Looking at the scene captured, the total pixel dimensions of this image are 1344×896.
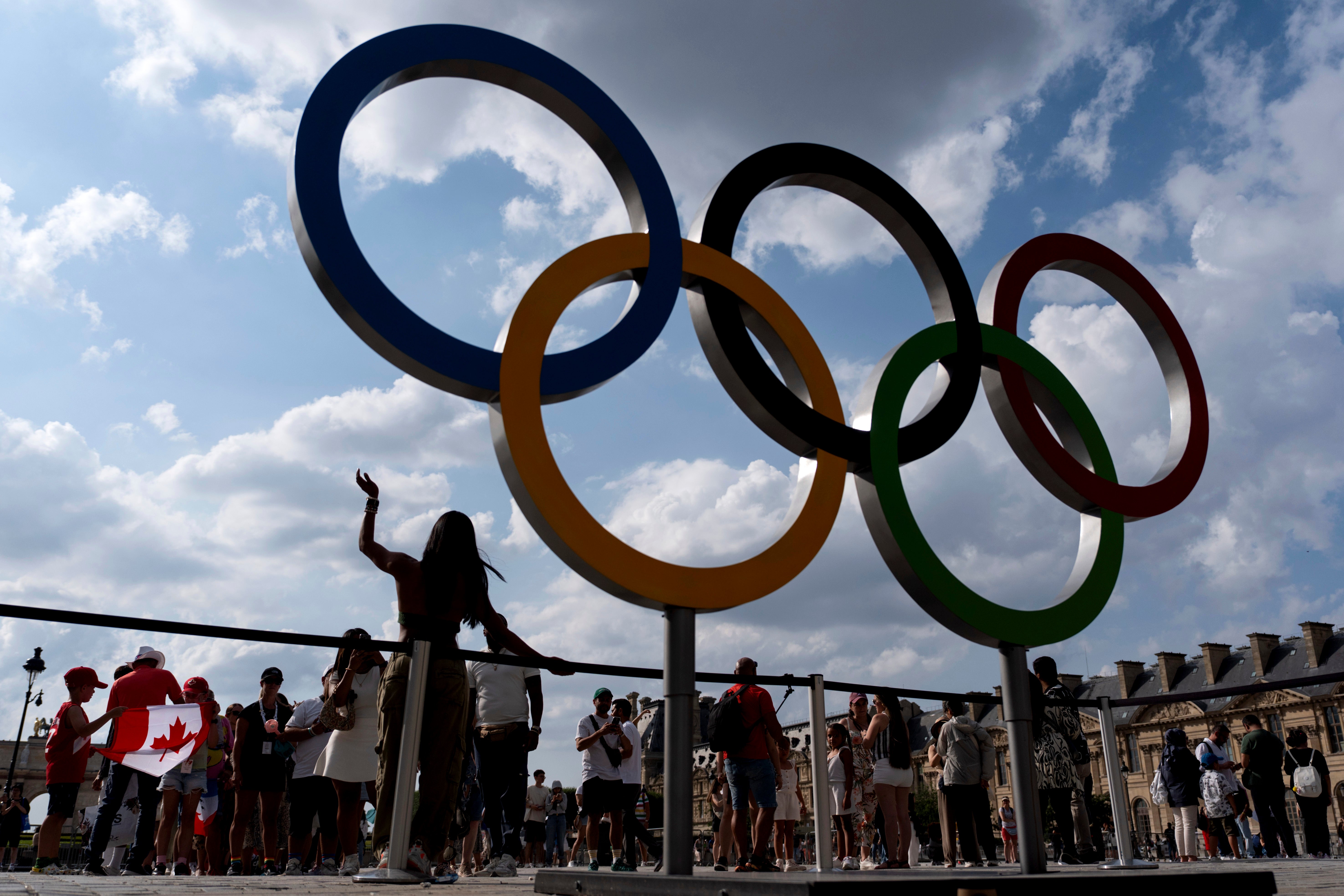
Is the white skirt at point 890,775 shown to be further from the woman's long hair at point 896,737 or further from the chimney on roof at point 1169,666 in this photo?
the chimney on roof at point 1169,666

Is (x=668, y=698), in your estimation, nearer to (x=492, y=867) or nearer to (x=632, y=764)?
(x=492, y=867)

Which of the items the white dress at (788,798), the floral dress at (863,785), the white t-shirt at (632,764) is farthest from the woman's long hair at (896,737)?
the white t-shirt at (632,764)

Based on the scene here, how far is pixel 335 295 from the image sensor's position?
427 centimetres

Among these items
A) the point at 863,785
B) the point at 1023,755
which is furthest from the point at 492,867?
the point at 863,785

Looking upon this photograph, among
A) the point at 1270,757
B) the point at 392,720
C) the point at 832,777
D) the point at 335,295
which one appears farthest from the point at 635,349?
the point at 1270,757

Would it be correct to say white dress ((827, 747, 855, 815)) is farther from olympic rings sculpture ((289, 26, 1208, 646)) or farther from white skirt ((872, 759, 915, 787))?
olympic rings sculpture ((289, 26, 1208, 646))

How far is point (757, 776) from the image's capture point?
25.1ft

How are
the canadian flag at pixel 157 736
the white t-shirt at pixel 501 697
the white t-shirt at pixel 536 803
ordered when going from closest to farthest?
the white t-shirt at pixel 501 697 → the canadian flag at pixel 157 736 → the white t-shirt at pixel 536 803

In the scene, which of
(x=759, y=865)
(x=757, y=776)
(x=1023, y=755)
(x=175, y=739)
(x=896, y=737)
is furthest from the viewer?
(x=896, y=737)

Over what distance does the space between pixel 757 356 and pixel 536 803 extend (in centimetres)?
974

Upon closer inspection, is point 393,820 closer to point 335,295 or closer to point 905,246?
point 335,295

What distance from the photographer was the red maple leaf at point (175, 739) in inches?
282

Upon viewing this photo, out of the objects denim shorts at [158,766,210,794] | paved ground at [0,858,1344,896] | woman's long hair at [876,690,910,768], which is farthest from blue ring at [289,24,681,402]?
denim shorts at [158,766,210,794]

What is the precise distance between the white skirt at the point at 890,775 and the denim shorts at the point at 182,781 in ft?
20.9
